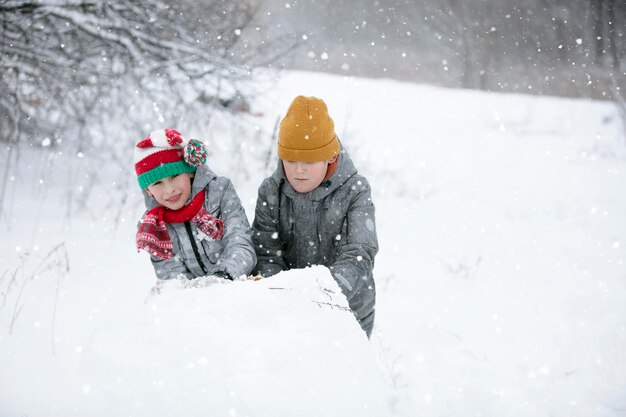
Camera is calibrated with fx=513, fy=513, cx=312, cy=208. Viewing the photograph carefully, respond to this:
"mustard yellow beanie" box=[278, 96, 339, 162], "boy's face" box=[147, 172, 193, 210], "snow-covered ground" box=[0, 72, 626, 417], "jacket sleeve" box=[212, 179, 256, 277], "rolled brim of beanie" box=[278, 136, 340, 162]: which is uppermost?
"mustard yellow beanie" box=[278, 96, 339, 162]

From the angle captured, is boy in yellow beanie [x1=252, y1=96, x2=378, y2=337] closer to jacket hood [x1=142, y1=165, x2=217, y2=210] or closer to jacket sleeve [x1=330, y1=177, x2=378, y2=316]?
jacket sleeve [x1=330, y1=177, x2=378, y2=316]

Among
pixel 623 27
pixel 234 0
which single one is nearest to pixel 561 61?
pixel 623 27

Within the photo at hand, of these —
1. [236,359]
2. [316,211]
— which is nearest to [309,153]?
[316,211]

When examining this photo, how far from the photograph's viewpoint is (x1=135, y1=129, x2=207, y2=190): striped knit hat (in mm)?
2316

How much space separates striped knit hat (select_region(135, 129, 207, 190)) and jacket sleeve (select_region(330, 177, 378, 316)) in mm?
748

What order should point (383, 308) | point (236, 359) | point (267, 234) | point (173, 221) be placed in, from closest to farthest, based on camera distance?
point (236, 359) → point (173, 221) → point (267, 234) → point (383, 308)

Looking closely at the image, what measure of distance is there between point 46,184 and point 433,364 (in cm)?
467

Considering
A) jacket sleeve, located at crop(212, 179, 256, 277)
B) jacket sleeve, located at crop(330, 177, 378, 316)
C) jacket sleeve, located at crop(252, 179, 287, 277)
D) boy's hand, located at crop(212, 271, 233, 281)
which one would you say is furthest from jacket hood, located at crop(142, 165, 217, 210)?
jacket sleeve, located at crop(330, 177, 378, 316)

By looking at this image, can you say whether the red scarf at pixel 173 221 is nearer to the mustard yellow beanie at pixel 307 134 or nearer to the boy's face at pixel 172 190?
the boy's face at pixel 172 190

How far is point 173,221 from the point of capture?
2.39 metres

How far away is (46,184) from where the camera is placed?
5.76 metres

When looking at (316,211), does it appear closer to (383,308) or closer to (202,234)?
(202,234)

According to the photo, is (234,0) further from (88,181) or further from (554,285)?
(554,285)

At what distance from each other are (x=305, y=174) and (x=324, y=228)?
0.31 m
